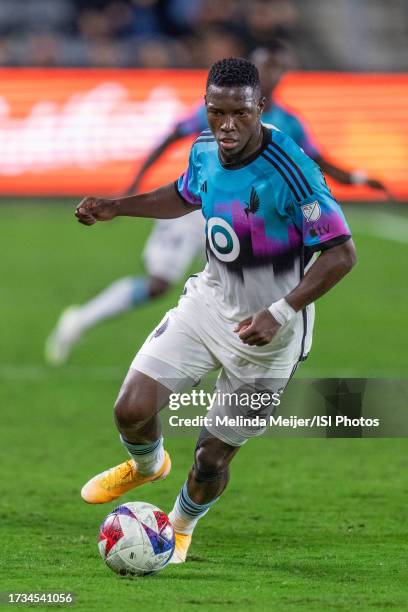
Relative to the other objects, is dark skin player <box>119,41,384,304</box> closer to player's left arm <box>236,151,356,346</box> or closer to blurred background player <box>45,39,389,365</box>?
blurred background player <box>45,39,389,365</box>

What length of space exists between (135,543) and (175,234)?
5.38 metres

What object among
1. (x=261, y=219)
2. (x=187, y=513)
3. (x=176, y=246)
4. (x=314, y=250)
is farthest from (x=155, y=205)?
(x=176, y=246)

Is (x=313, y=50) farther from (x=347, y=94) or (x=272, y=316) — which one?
(x=272, y=316)

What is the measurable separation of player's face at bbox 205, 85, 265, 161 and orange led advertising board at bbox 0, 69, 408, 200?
1320 cm

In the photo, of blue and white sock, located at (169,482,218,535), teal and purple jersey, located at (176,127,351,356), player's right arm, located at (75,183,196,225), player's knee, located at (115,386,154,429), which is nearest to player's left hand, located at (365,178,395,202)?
player's right arm, located at (75,183,196,225)

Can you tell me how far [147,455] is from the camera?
622 cm

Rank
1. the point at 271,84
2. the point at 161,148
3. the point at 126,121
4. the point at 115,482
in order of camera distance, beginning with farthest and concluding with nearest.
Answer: the point at 126,121
the point at 161,148
the point at 271,84
the point at 115,482

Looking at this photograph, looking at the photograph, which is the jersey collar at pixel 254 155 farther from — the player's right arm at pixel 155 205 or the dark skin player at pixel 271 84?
the dark skin player at pixel 271 84

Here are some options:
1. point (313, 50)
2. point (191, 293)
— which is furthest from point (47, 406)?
point (313, 50)

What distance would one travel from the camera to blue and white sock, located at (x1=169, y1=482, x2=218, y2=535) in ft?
20.5

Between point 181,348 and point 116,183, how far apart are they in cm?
1305

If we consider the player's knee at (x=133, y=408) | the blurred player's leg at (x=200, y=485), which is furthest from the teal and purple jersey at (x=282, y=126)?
the player's knee at (x=133, y=408)

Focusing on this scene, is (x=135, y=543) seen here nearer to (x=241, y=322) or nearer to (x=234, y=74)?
(x=241, y=322)

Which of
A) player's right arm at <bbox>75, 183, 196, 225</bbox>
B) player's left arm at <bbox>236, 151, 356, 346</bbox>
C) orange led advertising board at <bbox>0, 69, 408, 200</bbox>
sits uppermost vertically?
player's left arm at <bbox>236, 151, 356, 346</bbox>
